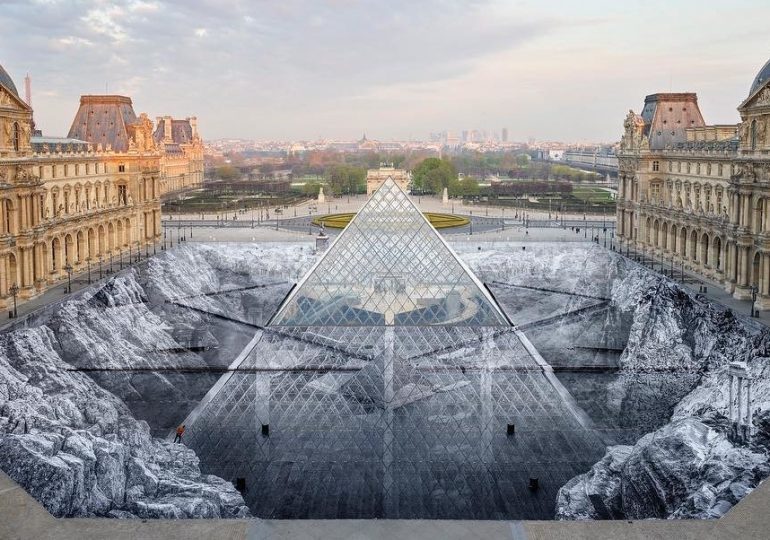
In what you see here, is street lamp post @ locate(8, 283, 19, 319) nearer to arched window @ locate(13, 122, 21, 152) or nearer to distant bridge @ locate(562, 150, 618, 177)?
arched window @ locate(13, 122, 21, 152)

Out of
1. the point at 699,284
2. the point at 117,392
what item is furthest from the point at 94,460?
the point at 699,284

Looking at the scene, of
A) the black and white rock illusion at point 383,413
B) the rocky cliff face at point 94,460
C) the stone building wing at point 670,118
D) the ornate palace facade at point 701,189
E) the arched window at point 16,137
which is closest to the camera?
the rocky cliff face at point 94,460

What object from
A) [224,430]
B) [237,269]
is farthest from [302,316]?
[237,269]

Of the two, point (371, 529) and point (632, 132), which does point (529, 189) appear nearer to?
point (632, 132)

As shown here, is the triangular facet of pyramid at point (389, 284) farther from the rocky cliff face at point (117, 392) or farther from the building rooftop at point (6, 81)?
the building rooftop at point (6, 81)

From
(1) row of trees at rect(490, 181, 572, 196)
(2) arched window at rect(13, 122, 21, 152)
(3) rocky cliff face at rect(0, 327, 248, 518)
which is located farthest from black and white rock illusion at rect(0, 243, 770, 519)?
(1) row of trees at rect(490, 181, 572, 196)

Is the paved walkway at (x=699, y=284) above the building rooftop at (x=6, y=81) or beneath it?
beneath

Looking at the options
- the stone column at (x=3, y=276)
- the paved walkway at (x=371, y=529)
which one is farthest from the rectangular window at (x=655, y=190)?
the paved walkway at (x=371, y=529)
